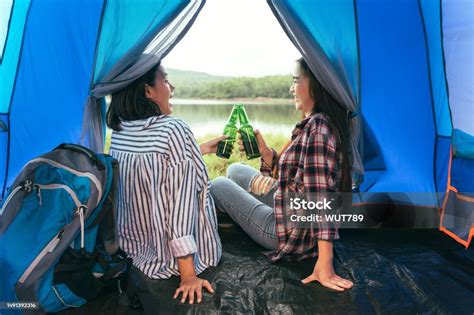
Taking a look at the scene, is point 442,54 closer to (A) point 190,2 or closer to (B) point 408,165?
(B) point 408,165

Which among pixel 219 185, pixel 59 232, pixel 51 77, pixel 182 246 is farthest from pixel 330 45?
pixel 51 77

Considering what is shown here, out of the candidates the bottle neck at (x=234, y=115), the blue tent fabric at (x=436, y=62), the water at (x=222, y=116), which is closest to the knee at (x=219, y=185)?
the bottle neck at (x=234, y=115)

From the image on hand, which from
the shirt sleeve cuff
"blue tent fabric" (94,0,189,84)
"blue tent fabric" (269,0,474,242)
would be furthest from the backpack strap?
"blue tent fabric" (269,0,474,242)

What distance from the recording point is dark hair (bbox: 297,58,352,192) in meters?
1.81

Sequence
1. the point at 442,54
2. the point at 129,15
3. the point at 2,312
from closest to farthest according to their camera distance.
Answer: the point at 2,312 → the point at 129,15 → the point at 442,54

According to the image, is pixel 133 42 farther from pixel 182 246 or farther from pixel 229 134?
pixel 182 246

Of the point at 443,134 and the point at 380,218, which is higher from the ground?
the point at 443,134

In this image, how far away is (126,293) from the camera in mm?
1627

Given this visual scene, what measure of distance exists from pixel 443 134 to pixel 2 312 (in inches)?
91.8

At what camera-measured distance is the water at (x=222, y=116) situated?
4.42 meters

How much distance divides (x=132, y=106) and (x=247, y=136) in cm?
66

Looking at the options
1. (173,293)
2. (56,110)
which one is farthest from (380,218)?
(56,110)

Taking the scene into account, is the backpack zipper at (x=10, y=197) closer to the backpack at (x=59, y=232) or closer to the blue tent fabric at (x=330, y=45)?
the backpack at (x=59, y=232)

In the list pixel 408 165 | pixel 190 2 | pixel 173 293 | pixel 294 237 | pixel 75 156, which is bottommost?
pixel 173 293
